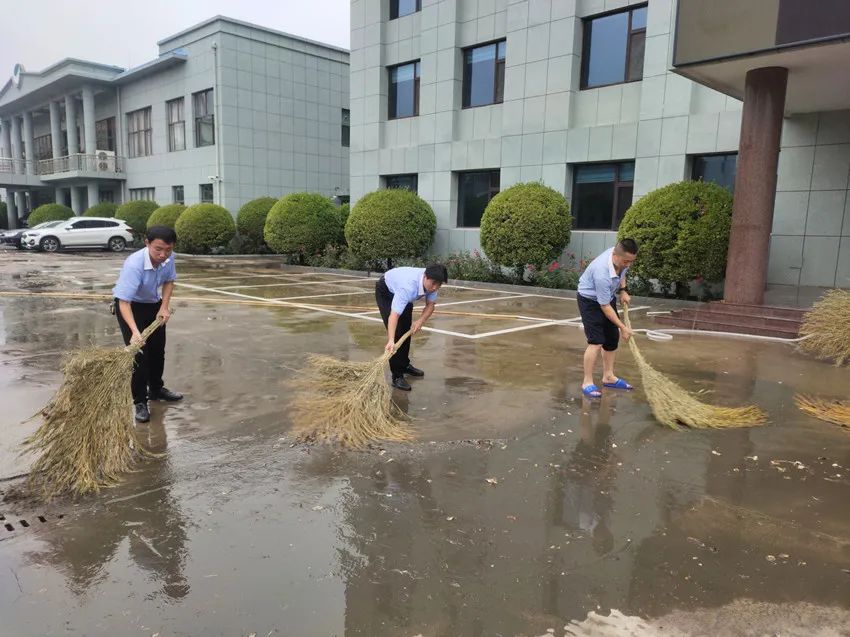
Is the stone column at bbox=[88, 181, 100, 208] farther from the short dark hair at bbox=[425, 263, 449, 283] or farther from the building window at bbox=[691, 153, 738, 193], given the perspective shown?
the short dark hair at bbox=[425, 263, 449, 283]

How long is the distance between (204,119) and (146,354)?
24132 millimetres

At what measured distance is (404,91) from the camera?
1866 cm

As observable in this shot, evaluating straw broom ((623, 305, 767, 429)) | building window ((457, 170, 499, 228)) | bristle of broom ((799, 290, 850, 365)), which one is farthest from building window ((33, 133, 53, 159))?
straw broom ((623, 305, 767, 429))

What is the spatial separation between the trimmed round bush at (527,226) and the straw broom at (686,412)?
8.84 metres

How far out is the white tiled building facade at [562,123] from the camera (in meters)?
11.6

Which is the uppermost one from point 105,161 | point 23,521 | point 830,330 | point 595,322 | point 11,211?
point 105,161

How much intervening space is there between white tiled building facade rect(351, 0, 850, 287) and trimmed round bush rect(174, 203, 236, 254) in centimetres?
586

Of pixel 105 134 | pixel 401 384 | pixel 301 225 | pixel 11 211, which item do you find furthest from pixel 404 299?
pixel 11 211

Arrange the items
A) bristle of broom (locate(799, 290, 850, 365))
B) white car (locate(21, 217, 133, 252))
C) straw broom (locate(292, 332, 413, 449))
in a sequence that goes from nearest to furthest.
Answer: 1. straw broom (locate(292, 332, 413, 449))
2. bristle of broom (locate(799, 290, 850, 365))
3. white car (locate(21, 217, 133, 252))

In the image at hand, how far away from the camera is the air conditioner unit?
98.7 feet

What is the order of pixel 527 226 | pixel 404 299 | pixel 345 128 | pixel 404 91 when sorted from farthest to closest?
pixel 345 128, pixel 404 91, pixel 527 226, pixel 404 299

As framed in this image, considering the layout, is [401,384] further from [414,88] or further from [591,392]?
[414,88]

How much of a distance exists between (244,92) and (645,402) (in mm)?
24329

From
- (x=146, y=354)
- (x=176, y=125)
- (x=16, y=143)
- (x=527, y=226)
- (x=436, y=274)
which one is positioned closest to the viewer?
(x=146, y=354)
